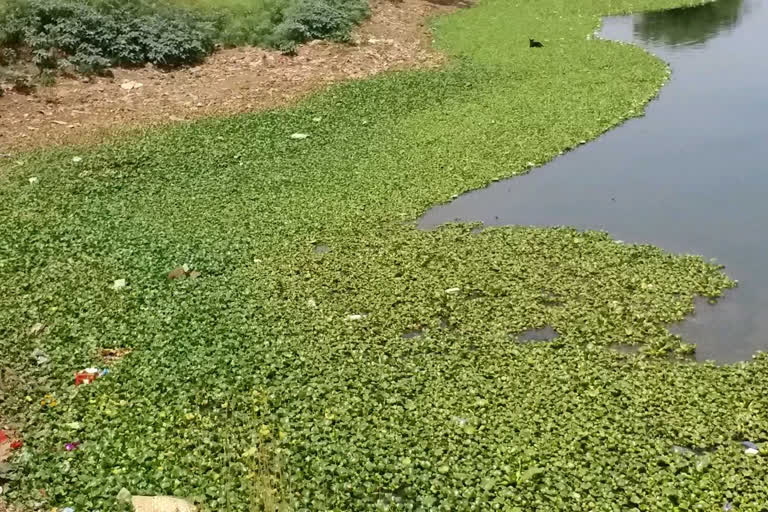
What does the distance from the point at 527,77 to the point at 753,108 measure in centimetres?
417

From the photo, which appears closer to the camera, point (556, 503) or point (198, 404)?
point (556, 503)

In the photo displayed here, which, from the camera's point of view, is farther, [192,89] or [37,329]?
[192,89]

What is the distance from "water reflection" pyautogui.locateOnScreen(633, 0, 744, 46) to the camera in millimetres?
18172

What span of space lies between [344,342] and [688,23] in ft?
55.5

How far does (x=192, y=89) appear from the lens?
14.1 meters

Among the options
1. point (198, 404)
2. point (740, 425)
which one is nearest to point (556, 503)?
point (740, 425)

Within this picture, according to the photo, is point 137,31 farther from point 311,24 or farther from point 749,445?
point 749,445

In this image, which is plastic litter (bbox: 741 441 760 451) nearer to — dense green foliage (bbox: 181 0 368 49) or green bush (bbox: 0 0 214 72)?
green bush (bbox: 0 0 214 72)

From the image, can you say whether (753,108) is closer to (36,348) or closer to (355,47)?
(355,47)

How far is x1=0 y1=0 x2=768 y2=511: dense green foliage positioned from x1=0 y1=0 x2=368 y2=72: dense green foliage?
3582mm

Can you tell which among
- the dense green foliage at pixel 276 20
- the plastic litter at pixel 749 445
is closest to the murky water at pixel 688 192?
the plastic litter at pixel 749 445

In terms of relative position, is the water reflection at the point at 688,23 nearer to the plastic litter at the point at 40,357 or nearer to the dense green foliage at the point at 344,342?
the dense green foliage at the point at 344,342

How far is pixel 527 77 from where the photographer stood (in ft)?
48.6

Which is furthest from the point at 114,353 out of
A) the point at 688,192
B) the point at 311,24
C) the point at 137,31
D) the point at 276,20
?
the point at 276,20
